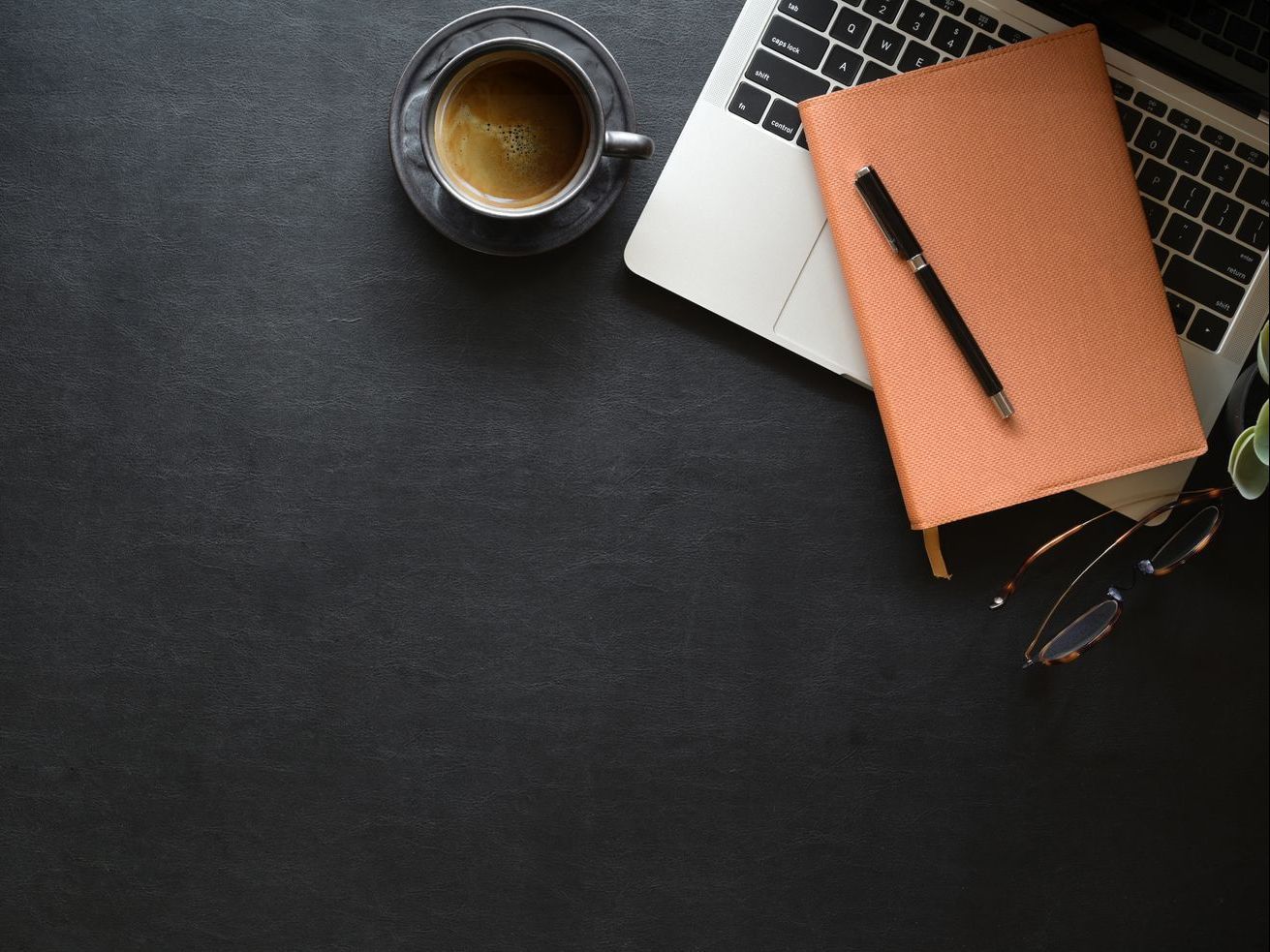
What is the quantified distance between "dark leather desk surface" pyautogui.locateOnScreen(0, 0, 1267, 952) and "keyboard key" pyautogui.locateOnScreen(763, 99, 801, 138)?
86mm

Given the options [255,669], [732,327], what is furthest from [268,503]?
[732,327]

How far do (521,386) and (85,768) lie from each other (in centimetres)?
→ 51

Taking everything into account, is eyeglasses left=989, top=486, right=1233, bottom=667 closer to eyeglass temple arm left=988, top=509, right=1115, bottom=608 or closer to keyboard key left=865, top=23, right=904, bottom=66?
eyeglass temple arm left=988, top=509, right=1115, bottom=608

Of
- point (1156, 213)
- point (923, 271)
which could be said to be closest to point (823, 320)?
point (923, 271)

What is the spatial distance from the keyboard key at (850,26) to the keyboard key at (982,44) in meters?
0.09

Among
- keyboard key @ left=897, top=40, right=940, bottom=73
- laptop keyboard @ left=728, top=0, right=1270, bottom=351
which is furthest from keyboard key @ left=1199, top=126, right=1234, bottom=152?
keyboard key @ left=897, top=40, right=940, bottom=73

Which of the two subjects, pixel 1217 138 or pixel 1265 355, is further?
pixel 1217 138

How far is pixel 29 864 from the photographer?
84 cm

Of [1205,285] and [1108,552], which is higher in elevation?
[1205,285]

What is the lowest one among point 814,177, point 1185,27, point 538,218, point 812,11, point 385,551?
point 385,551

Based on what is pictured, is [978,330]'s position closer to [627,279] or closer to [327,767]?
[627,279]

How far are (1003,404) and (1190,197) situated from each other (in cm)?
25

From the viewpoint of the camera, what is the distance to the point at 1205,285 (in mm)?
803

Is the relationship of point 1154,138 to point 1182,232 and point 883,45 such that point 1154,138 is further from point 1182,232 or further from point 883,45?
point 883,45
